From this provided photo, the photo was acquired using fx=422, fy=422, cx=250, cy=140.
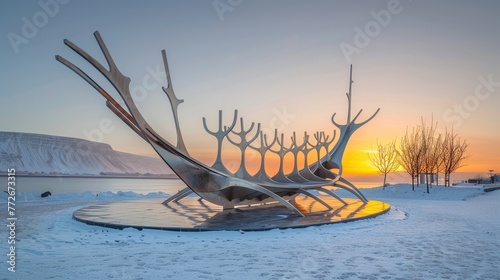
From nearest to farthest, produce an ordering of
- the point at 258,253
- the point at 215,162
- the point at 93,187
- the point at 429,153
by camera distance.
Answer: the point at 258,253, the point at 215,162, the point at 429,153, the point at 93,187

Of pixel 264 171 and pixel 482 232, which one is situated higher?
pixel 264 171

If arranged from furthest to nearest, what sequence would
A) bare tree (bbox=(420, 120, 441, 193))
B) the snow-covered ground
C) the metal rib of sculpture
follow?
bare tree (bbox=(420, 120, 441, 193)) < the metal rib of sculpture < the snow-covered ground

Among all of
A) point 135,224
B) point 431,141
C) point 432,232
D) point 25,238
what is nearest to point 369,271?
point 432,232

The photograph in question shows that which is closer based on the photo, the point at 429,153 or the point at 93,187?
the point at 429,153

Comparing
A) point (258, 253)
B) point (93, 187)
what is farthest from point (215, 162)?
point (93, 187)

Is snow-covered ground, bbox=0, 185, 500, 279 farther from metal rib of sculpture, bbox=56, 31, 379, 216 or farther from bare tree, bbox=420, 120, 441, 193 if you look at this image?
bare tree, bbox=420, 120, 441, 193

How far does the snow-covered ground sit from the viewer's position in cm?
537

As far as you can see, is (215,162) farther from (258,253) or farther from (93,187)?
(93,187)

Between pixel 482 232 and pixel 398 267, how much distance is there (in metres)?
4.97

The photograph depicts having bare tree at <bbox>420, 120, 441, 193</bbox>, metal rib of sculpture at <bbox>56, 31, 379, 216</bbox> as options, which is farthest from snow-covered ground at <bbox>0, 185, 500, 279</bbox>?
bare tree at <bbox>420, 120, 441, 193</bbox>

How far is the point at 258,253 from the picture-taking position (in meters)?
6.68

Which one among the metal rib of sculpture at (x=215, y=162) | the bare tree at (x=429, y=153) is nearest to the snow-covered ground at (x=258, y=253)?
the metal rib of sculpture at (x=215, y=162)

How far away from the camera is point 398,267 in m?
5.79

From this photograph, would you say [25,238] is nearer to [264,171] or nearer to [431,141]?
[264,171]
